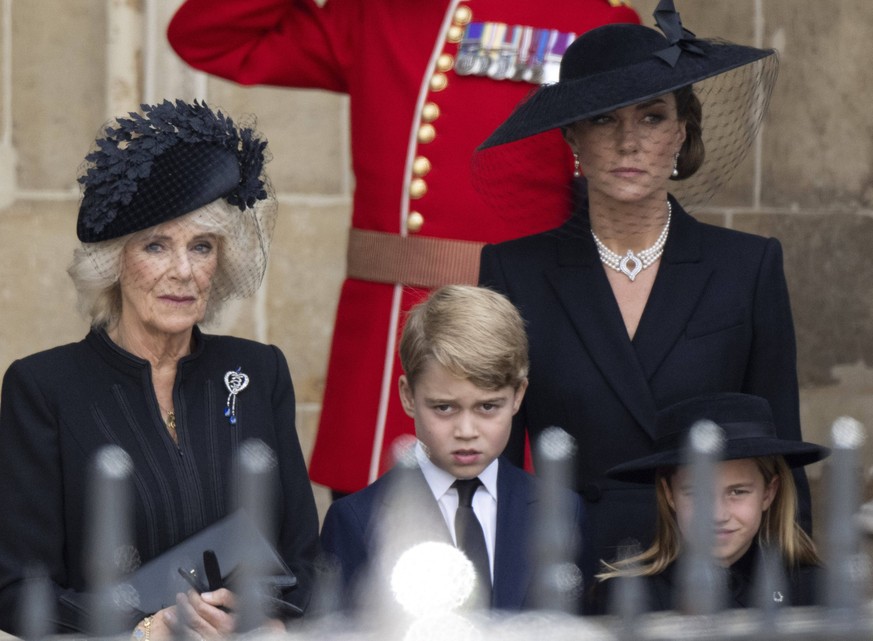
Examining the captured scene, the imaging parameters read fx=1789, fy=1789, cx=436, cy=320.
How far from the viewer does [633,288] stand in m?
3.15

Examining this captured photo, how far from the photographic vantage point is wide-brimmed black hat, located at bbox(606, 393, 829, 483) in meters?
2.82

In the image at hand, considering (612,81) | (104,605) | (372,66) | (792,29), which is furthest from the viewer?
(792,29)

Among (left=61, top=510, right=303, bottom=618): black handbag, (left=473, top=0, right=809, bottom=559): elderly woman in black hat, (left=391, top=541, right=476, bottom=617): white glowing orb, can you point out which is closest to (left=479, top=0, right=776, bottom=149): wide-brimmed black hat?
(left=473, top=0, right=809, bottom=559): elderly woman in black hat

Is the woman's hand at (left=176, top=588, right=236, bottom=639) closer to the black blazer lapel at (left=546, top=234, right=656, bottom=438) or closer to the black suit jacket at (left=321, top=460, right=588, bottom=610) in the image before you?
the black suit jacket at (left=321, top=460, right=588, bottom=610)

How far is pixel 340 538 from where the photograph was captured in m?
2.86

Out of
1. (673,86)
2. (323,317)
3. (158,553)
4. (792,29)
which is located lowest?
(158,553)

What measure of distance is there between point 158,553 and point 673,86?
113 cm

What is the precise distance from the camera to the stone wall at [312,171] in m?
4.74

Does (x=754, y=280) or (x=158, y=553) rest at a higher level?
(x=754, y=280)

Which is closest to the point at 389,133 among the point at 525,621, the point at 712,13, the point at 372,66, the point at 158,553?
the point at 372,66

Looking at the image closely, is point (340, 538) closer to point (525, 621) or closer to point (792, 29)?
point (525, 621)

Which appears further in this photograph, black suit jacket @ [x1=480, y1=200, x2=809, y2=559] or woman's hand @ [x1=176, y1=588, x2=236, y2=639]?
black suit jacket @ [x1=480, y1=200, x2=809, y2=559]

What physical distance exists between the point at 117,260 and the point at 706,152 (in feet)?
3.74

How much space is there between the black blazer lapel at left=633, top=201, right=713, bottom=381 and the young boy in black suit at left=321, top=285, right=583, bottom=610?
236 millimetres
